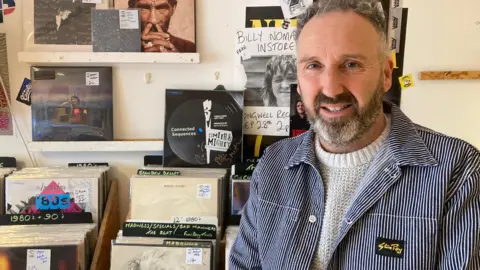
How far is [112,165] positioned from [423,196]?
1315 mm

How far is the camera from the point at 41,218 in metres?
1.61

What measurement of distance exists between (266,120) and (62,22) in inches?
35.9

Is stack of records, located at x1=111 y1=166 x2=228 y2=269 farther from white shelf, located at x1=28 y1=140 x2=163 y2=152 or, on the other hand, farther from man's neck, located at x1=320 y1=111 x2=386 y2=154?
man's neck, located at x1=320 y1=111 x2=386 y2=154

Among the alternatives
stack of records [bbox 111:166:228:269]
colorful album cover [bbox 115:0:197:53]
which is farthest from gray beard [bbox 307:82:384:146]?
colorful album cover [bbox 115:0:197:53]

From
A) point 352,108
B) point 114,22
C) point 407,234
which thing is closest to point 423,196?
point 407,234

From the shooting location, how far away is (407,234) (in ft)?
3.16

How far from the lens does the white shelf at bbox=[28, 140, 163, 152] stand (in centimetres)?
180

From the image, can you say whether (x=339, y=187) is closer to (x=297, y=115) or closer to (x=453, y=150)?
(x=453, y=150)

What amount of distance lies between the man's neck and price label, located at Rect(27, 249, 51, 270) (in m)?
1.01

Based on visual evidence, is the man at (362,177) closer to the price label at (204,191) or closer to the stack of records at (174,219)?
the stack of records at (174,219)

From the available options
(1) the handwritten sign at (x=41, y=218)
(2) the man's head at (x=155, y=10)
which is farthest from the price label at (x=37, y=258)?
(2) the man's head at (x=155, y=10)

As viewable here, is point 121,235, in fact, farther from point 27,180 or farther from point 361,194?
point 361,194

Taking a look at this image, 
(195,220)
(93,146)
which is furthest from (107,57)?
(195,220)

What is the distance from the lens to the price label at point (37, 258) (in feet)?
4.82
